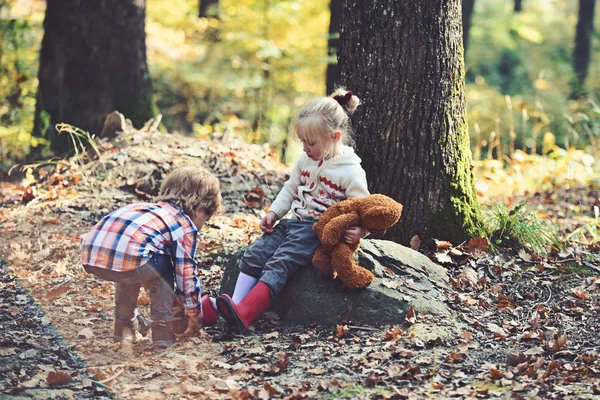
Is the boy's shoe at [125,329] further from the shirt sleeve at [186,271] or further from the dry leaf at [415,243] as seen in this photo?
the dry leaf at [415,243]

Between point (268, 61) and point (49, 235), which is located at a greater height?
point (268, 61)

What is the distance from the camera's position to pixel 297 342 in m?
4.25

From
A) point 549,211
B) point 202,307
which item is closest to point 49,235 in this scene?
point 202,307

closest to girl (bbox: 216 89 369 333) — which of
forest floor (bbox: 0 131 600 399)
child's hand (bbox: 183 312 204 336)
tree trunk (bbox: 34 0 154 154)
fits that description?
child's hand (bbox: 183 312 204 336)

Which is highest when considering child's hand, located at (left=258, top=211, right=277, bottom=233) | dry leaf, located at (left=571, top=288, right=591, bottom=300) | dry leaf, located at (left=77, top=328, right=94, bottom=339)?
child's hand, located at (left=258, top=211, right=277, bottom=233)

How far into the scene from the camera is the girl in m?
4.36

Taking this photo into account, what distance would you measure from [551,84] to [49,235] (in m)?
18.9

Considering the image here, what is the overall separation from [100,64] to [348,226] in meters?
5.27

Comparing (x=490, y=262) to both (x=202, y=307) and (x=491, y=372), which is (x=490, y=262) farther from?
(x=202, y=307)

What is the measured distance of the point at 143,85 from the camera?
28.0 feet

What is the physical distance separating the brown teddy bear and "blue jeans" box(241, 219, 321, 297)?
11cm

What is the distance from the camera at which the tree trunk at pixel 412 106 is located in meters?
4.97

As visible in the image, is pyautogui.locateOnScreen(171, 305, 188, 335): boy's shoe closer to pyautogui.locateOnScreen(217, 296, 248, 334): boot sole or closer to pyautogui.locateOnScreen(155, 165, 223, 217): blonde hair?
pyautogui.locateOnScreen(217, 296, 248, 334): boot sole

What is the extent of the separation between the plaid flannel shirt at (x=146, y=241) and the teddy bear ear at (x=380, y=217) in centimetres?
110
